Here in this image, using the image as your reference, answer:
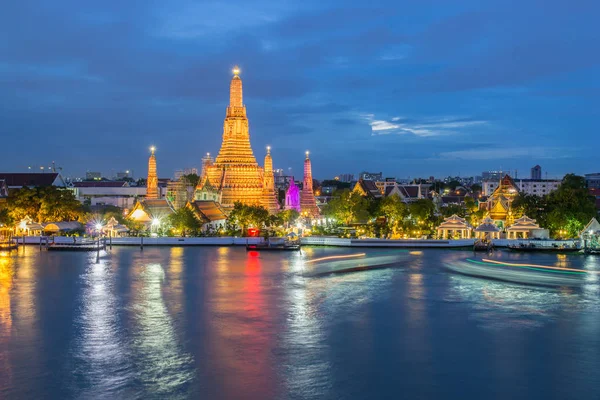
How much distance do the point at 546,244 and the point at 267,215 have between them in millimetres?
19476

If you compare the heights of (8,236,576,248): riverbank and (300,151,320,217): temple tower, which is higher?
(300,151,320,217): temple tower

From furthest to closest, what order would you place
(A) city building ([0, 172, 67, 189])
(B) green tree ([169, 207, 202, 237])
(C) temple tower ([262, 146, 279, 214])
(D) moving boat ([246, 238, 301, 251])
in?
(A) city building ([0, 172, 67, 189]), (C) temple tower ([262, 146, 279, 214]), (B) green tree ([169, 207, 202, 237]), (D) moving boat ([246, 238, 301, 251])

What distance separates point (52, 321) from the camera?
19641mm

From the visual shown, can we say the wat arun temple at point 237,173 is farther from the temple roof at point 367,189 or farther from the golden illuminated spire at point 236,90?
the temple roof at point 367,189

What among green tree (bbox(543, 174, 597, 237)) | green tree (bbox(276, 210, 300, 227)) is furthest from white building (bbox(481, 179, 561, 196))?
green tree (bbox(543, 174, 597, 237))

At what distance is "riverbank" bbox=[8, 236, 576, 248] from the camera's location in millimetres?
41312

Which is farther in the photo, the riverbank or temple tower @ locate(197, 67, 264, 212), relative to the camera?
temple tower @ locate(197, 67, 264, 212)

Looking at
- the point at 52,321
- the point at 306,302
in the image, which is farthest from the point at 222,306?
the point at 52,321

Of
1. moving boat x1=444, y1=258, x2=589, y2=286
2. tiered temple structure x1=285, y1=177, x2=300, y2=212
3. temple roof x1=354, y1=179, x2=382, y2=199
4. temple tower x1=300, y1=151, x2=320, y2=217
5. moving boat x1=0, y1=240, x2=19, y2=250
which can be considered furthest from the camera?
temple roof x1=354, y1=179, x2=382, y2=199

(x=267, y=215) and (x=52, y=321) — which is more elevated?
(x=267, y=215)

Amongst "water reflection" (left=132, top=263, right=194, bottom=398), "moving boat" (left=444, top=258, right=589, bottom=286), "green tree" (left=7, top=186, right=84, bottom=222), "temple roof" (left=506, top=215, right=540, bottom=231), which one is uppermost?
"green tree" (left=7, top=186, right=84, bottom=222)

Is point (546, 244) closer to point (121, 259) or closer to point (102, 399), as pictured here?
point (121, 259)

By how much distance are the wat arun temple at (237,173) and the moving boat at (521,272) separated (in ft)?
75.4

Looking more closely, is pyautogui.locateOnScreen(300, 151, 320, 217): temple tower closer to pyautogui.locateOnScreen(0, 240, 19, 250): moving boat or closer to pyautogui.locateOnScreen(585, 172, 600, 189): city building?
pyautogui.locateOnScreen(0, 240, 19, 250): moving boat
